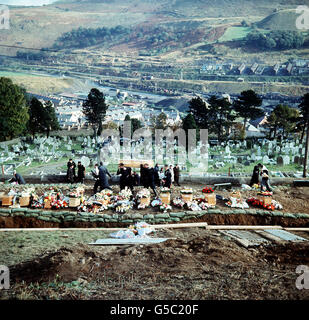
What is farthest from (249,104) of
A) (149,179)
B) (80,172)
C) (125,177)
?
(125,177)

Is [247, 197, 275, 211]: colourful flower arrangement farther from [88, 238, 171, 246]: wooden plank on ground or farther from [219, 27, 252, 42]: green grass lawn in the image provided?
[219, 27, 252, 42]: green grass lawn

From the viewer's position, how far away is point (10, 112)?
98.7ft

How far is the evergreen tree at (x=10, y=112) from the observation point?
29697mm

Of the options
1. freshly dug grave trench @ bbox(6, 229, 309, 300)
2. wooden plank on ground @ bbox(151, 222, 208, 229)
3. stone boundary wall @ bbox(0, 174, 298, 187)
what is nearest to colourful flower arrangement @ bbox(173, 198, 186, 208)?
wooden plank on ground @ bbox(151, 222, 208, 229)

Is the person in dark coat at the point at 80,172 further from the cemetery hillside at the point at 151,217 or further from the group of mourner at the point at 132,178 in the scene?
the group of mourner at the point at 132,178

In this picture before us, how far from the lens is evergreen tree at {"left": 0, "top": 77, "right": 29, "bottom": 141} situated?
29697mm

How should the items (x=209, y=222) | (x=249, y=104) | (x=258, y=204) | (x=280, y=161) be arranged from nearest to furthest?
(x=209, y=222), (x=258, y=204), (x=280, y=161), (x=249, y=104)

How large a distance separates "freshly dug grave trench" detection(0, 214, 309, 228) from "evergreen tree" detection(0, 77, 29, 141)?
21322 millimetres

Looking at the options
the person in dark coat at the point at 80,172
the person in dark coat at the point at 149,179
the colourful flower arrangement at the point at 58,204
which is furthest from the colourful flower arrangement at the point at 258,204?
the person in dark coat at the point at 80,172

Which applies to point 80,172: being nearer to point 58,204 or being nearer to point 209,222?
point 58,204

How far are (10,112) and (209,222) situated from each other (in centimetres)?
2502

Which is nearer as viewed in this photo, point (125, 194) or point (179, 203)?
point (179, 203)
